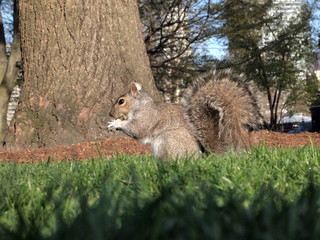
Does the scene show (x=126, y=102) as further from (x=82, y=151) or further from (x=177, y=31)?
(x=177, y=31)

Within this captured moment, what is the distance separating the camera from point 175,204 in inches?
69.4

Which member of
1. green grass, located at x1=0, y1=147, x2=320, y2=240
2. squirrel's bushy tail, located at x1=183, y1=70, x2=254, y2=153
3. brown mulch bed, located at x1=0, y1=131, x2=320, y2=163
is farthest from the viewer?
brown mulch bed, located at x1=0, y1=131, x2=320, y2=163

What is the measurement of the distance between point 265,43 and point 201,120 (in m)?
15.9

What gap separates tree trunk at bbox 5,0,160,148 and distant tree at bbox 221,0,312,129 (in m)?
5.68

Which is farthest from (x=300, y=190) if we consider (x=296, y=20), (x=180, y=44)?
(x=296, y=20)

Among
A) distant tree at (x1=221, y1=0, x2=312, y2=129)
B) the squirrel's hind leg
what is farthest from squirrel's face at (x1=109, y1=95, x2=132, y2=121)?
distant tree at (x1=221, y1=0, x2=312, y2=129)

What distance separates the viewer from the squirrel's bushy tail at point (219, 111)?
157 inches

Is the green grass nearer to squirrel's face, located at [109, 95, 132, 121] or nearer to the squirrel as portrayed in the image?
the squirrel

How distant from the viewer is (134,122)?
4961mm

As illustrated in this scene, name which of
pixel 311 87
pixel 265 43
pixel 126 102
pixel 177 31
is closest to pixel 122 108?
pixel 126 102

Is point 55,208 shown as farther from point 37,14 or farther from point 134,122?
point 37,14

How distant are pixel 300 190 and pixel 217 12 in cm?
1063

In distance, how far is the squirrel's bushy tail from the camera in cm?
400

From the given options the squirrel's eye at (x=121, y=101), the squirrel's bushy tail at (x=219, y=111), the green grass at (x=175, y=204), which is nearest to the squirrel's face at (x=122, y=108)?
the squirrel's eye at (x=121, y=101)
